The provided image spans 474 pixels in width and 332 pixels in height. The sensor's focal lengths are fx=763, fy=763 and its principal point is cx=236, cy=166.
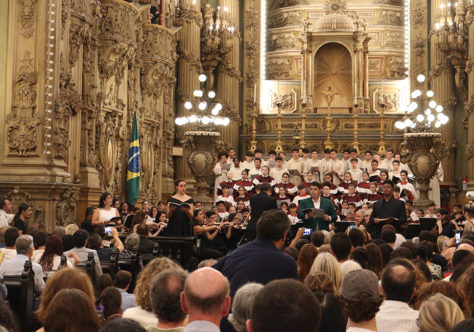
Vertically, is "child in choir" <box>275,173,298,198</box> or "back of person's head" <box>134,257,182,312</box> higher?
"child in choir" <box>275,173,298,198</box>

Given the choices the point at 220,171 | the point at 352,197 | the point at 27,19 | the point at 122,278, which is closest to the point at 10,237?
the point at 122,278

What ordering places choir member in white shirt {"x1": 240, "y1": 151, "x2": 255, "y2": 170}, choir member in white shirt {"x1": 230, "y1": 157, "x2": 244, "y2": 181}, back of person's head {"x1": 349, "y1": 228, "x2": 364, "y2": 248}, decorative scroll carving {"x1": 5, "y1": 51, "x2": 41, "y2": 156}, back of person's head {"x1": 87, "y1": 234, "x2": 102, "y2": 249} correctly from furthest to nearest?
choir member in white shirt {"x1": 240, "y1": 151, "x2": 255, "y2": 170}
choir member in white shirt {"x1": 230, "y1": 157, "x2": 244, "y2": 181}
decorative scroll carving {"x1": 5, "y1": 51, "x2": 41, "y2": 156}
back of person's head {"x1": 87, "y1": 234, "x2": 102, "y2": 249}
back of person's head {"x1": 349, "y1": 228, "x2": 364, "y2": 248}

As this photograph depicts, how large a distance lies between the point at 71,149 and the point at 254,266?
12.9 m

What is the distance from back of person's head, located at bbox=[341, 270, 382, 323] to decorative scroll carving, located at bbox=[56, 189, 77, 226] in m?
11.6

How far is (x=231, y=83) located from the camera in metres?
31.1

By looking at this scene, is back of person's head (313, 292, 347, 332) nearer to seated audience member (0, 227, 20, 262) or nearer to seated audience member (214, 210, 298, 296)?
seated audience member (214, 210, 298, 296)

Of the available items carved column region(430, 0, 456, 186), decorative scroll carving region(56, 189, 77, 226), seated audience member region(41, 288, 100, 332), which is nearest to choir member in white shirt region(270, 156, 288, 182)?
decorative scroll carving region(56, 189, 77, 226)

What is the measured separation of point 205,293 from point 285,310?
0.82 metres

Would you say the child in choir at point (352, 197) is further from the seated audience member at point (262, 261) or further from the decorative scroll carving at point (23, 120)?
the seated audience member at point (262, 261)

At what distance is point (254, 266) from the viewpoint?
5684 millimetres

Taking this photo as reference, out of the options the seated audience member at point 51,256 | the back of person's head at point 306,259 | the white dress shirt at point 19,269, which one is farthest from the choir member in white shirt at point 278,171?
the back of person's head at point 306,259

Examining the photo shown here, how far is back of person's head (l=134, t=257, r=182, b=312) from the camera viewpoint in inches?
209

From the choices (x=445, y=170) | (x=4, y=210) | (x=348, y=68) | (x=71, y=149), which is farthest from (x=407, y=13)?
(x=4, y=210)

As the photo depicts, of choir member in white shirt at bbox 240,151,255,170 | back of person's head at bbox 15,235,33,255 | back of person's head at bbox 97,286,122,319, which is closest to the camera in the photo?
back of person's head at bbox 97,286,122,319
